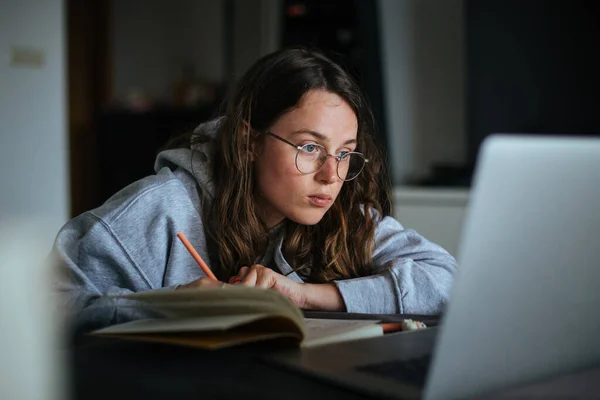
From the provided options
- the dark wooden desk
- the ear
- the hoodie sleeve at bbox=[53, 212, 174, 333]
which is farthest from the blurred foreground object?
the ear

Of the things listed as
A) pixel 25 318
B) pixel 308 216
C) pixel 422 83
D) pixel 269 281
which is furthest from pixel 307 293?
pixel 422 83

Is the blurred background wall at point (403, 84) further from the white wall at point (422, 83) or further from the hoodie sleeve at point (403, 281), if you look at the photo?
the hoodie sleeve at point (403, 281)

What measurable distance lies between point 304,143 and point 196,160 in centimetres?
20

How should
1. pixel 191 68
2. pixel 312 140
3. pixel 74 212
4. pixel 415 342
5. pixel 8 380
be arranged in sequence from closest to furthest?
pixel 8 380 < pixel 415 342 < pixel 312 140 < pixel 74 212 < pixel 191 68

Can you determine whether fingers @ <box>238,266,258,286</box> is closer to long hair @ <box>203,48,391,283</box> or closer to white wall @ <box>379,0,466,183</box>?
long hair @ <box>203,48,391,283</box>

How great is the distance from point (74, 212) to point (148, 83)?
1163 millimetres

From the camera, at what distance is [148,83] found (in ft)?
19.8

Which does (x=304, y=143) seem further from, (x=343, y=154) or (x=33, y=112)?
(x=33, y=112)

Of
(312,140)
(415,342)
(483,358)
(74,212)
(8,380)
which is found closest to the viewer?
(8,380)

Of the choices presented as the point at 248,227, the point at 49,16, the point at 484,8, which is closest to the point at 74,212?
the point at 49,16

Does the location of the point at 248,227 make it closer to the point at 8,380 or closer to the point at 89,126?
the point at 8,380

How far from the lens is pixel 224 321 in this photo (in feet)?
2.64

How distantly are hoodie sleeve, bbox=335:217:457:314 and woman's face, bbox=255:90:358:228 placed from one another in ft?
0.50

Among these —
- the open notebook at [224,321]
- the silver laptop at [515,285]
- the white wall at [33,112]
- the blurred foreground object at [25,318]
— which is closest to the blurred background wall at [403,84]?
the white wall at [33,112]
